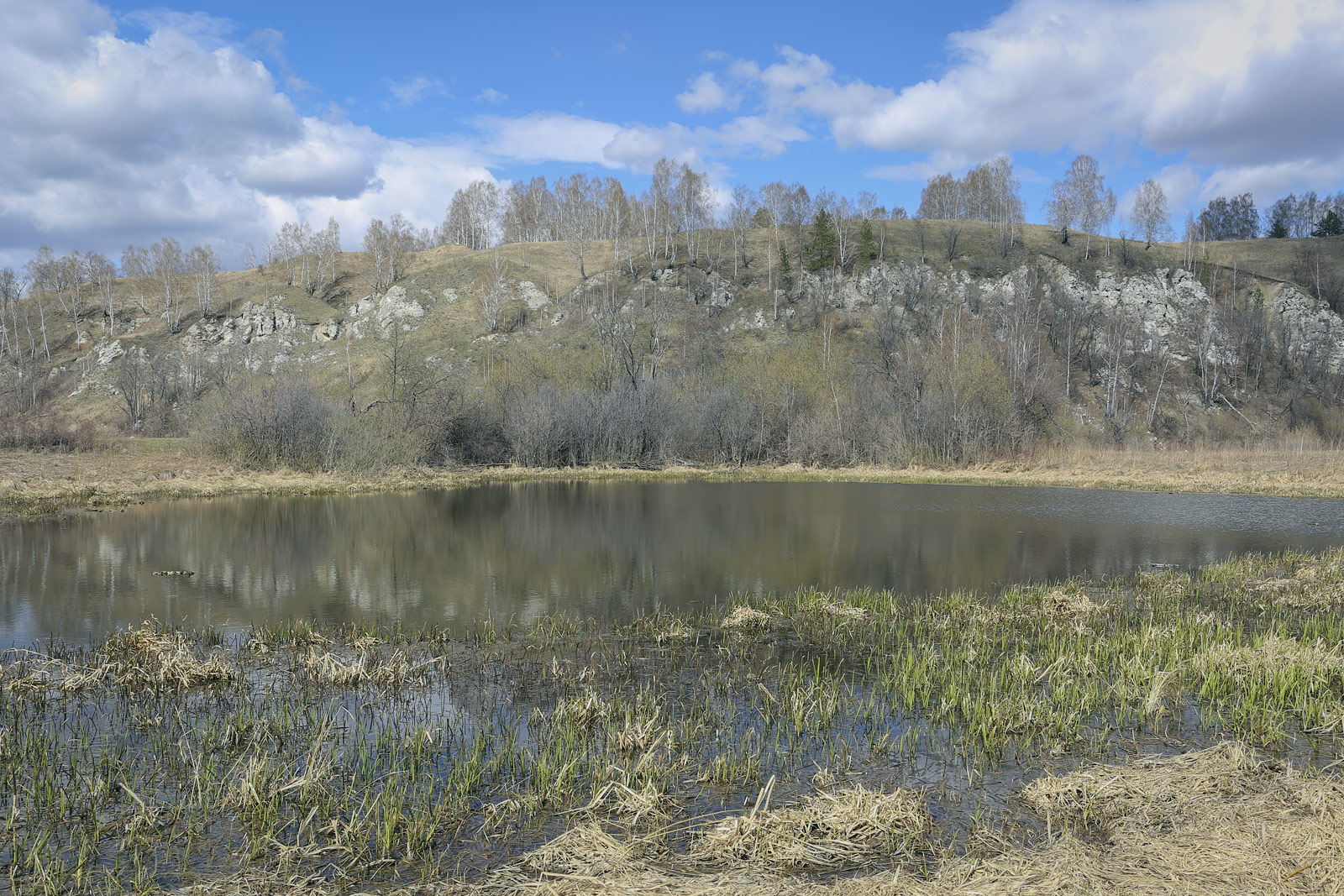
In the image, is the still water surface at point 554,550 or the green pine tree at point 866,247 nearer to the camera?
the still water surface at point 554,550

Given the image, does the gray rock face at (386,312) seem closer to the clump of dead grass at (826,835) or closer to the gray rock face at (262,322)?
the gray rock face at (262,322)

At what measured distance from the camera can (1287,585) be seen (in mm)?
14086

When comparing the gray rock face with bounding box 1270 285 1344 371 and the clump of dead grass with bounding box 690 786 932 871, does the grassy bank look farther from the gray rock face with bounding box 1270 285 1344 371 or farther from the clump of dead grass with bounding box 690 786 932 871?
the gray rock face with bounding box 1270 285 1344 371

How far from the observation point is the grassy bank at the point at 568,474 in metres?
29.4

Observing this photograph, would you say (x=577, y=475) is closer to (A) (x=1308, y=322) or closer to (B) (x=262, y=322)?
(B) (x=262, y=322)

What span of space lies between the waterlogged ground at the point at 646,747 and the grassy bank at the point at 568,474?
21.3 meters

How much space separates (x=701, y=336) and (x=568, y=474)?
32.5m

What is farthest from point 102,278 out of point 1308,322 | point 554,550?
point 1308,322

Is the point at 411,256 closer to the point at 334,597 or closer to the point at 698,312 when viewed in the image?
the point at 698,312

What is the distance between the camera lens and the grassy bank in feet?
96.3

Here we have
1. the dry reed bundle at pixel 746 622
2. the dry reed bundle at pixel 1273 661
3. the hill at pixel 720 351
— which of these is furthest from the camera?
the hill at pixel 720 351

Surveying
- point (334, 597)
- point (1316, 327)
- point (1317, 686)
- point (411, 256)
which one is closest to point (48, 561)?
point (334, 597)

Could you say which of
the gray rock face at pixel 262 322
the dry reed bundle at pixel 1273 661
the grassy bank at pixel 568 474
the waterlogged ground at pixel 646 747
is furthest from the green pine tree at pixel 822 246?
the dry reed bundle at pixel 1273 661

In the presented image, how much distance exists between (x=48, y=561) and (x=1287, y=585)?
24.1 m
